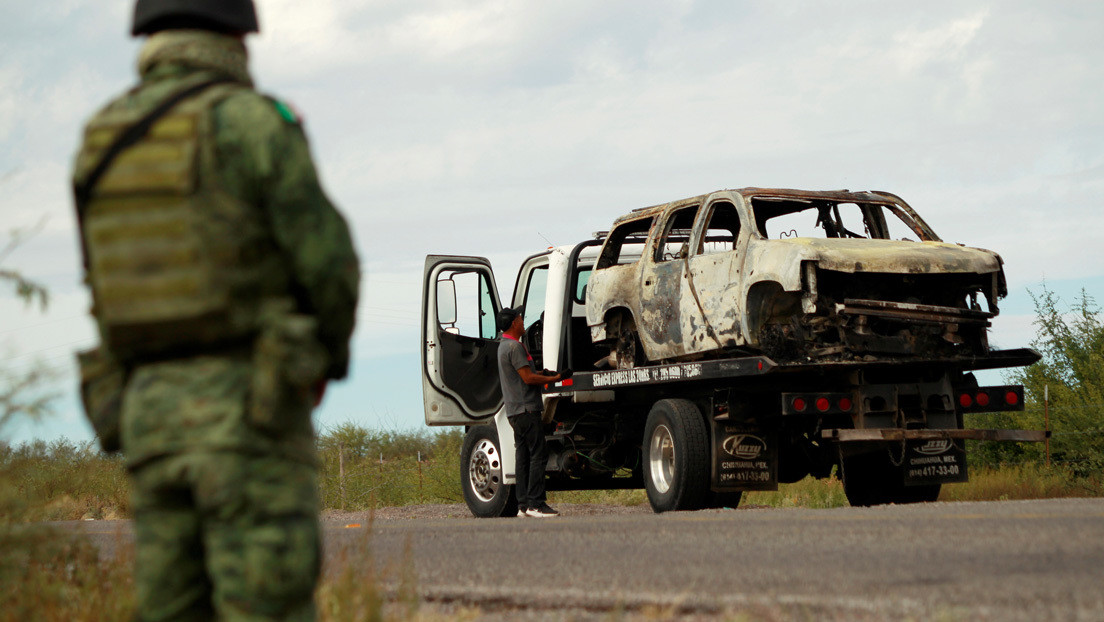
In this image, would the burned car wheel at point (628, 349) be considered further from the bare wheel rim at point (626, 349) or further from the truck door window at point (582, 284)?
the truck door window at point (582, 284)

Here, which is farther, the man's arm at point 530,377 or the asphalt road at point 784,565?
the man's arm at point 530,377

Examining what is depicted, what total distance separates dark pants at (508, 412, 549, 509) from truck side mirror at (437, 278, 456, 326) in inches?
78.2

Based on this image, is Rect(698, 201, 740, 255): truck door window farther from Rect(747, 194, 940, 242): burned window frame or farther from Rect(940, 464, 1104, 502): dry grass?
Rect(940, 464, 1104, 502): dry grass

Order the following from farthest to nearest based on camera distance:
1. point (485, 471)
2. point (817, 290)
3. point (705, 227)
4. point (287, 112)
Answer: point (485, 471)
point (705, 227)
point (817, 290)
point (287, 112)

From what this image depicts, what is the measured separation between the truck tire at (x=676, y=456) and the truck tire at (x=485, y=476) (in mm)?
2452

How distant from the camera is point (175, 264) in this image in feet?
10.3

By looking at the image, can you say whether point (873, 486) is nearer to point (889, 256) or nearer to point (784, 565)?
point (889, 256)

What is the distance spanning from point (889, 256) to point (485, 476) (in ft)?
19.0

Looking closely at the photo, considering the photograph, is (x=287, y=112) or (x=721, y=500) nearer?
(x=287, y=112)

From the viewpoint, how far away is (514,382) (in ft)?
41.8

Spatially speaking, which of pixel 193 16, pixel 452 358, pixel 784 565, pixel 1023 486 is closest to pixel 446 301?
pixel 452 358

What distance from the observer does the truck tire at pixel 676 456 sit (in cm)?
1119

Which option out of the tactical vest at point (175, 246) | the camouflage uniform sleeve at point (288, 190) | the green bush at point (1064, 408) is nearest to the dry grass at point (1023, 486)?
the green bush at point (1064, 408)

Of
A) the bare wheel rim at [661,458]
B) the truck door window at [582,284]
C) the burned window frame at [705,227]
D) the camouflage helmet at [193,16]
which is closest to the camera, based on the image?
the camouflage helmet at [193,16]
